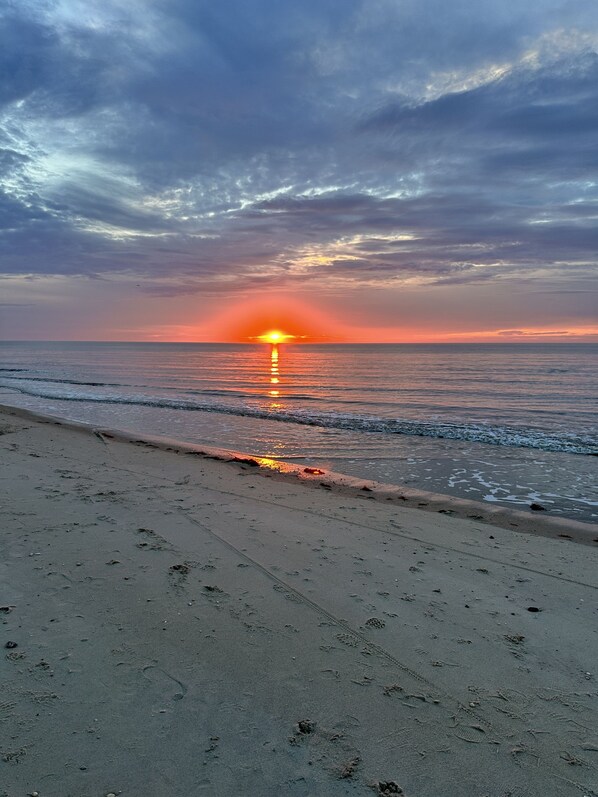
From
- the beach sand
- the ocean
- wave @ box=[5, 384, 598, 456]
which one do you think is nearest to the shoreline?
the beach sand

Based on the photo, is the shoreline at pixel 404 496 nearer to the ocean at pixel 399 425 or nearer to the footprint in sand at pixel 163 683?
the ocean at pixel 399 425

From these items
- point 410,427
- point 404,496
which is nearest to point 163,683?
point 404,496

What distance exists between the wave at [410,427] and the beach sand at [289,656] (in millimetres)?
8210

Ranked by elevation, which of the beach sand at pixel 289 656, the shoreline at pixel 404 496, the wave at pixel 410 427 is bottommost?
the shoreline at pixel 404 496

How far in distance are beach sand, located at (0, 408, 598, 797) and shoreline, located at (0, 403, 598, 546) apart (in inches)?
15.3

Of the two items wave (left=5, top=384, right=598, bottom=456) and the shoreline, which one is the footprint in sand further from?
wave (left=5, top=384, right=598, bottom=456)

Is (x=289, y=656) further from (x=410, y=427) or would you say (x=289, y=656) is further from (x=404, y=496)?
(x=410, y=427)

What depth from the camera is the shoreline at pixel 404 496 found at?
7598 millimetres

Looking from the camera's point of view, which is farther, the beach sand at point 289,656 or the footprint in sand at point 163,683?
the footprint in sand at point 163,683

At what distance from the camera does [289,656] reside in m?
3.71

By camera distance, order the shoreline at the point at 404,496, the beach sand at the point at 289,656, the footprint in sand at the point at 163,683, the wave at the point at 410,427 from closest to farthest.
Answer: the beach sand at the point at 289,656, the footprint in sand at the point at 163,683, the shoreline at the point at 404,496, the wave at the point at 410,427

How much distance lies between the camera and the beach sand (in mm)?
2699

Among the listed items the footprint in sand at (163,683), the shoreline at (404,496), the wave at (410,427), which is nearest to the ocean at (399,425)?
the wave at (410,427)

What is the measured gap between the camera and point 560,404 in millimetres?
24750
